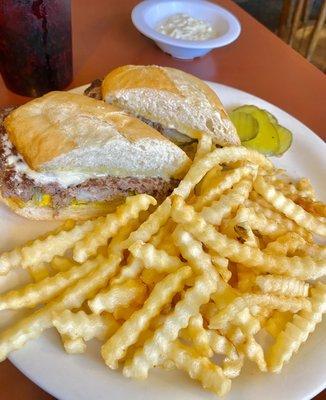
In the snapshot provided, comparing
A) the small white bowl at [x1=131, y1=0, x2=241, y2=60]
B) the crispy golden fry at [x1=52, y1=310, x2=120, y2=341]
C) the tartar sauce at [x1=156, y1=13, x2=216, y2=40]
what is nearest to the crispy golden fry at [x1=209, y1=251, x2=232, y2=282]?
the crispy golden fry at [x1=52, y1=310, x2=120, y2=341]

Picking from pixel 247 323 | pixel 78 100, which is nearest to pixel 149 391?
pixel 247 323

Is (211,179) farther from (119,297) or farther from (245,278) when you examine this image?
(119,297)

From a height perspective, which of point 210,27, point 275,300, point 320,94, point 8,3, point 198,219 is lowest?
point 320,94

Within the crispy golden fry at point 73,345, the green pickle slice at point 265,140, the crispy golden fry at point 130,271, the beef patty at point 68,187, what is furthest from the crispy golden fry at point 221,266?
the green pickle slice at point 265,140

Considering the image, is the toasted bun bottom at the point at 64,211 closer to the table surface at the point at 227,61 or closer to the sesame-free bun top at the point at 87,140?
the sesame-free bun top at the point at 87,140

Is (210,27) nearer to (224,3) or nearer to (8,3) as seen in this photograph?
(224,3)

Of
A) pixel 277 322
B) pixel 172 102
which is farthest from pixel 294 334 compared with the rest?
pixel 172 102

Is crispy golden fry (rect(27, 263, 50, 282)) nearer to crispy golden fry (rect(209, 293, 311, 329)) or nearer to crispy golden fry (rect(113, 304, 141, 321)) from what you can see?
crispy golden fry (rect(113, 304, 141, 321))
